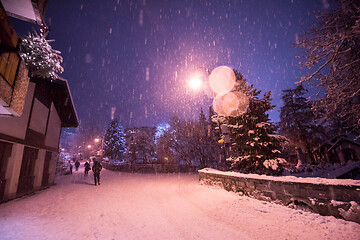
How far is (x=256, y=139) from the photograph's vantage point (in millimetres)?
10508

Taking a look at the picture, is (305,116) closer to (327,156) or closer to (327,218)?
(327,156)

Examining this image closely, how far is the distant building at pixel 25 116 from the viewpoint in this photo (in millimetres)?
2678

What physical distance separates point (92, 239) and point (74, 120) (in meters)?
14.7

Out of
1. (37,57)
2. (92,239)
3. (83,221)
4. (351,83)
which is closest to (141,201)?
(83,221)

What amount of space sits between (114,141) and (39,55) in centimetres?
4552

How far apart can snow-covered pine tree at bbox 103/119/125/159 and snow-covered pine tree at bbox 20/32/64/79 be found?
146 ft

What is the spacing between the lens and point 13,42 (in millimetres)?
2598

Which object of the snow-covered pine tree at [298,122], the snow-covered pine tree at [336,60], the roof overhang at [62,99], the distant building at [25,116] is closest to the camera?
the distant building at [25,116]

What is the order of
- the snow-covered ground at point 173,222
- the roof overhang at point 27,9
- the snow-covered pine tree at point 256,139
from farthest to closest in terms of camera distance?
1. the snow-covered pine tree at point 256,139
2. the snow-covered ground at point 173,222
3. the roof overhang at point 27,9

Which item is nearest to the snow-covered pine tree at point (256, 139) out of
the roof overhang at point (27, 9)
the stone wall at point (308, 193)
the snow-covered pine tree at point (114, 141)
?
the stone wall at point (308, 193)

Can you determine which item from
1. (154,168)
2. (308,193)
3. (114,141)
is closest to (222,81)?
(308,193)

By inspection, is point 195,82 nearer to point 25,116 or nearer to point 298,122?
point 25,116

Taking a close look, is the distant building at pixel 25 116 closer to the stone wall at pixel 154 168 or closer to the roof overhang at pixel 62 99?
the roof overhang at pixel 62 99

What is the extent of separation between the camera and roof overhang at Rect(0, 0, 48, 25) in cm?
303
